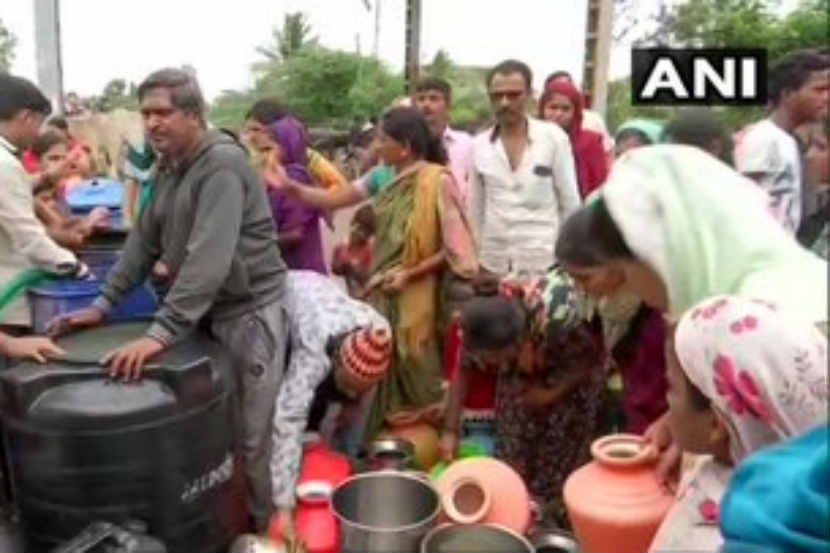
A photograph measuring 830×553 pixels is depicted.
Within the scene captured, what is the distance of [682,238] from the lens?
1.38m

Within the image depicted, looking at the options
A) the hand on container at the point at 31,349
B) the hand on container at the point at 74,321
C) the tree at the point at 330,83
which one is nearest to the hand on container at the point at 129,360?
the hand on container at the point at 31,349

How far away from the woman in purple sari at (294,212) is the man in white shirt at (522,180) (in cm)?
70

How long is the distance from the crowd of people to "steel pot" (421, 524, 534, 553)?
0.42 metres

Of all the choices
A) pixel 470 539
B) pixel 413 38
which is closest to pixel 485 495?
pixel 470 539

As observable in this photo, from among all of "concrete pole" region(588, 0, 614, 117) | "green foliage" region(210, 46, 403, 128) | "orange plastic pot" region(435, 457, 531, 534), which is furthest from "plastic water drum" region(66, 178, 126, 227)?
"green foliage" region(210, 46, 403, 128)

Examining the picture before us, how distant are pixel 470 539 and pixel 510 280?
0.93 m

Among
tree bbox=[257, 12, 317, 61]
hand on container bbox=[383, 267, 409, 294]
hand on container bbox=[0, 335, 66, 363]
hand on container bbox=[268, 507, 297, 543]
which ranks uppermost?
tree bbox=[257, 12, 317, 61]

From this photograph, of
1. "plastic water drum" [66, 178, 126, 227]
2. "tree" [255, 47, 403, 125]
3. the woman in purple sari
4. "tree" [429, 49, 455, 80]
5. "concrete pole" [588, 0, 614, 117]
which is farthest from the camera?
"tree" [255, 47, 403, 125]

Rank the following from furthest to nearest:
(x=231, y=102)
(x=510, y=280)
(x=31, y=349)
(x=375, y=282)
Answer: (x=231, y=102), (x=375, y=282), (x=510, y=280), (x=31, y=349)

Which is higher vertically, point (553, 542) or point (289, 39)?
point (289, 39)

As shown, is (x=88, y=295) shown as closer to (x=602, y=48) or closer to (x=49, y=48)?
(x=49, y=48)

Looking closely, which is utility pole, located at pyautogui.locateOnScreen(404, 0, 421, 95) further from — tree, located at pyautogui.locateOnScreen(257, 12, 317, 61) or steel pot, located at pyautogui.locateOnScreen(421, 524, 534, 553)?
tree, located at pyautogui.locateOnScreen(257, 12, 317, 61)

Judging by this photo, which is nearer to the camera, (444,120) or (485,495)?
(485,495)

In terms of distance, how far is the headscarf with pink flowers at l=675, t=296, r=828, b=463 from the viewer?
105 cm
